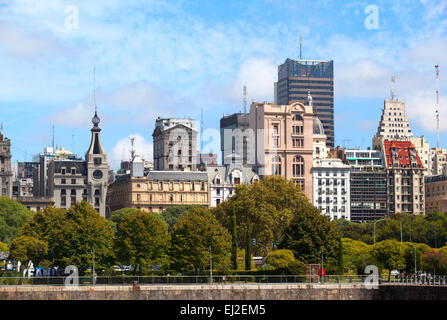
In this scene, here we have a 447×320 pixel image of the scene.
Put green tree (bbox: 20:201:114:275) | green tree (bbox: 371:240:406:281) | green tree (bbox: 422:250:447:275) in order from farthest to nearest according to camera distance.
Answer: green tree (bbox: 422:250:447:275)
green tree (bbox: 371:240:406:281)
green tree (bbox: 20:201:114:275)

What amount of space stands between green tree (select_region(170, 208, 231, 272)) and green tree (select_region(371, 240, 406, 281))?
22.0m

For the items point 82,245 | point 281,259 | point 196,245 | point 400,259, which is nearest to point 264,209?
point 281,259

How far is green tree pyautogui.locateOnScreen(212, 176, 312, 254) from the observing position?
17512 centimetres

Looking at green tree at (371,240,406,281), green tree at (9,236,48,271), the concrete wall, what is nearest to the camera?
the concrete wall

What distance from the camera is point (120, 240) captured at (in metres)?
129

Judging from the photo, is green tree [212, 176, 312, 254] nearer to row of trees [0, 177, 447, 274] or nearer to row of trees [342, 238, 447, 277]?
row of trees [0, 177, 447, 274]

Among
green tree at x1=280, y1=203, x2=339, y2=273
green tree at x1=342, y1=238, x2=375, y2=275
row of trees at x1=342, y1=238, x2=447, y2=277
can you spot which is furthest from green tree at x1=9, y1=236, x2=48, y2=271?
green tree at x1=342, y1=238, x2=375, y2=275

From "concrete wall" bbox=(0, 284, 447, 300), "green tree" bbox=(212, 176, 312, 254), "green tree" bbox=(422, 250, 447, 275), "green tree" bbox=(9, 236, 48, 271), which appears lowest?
"concrete wall" bbox=(0, 284, 447, 300)

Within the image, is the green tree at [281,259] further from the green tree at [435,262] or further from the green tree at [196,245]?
the green tree at [435,262]

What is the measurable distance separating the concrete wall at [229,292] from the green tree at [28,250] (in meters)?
33.1

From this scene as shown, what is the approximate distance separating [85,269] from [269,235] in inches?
2070
